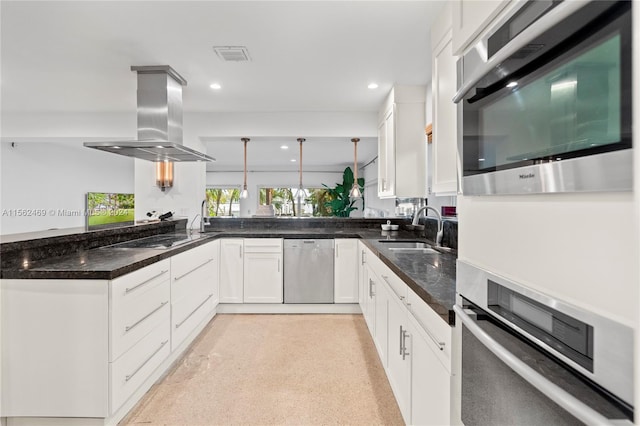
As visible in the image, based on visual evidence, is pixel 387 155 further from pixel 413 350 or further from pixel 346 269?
pixel 413 350

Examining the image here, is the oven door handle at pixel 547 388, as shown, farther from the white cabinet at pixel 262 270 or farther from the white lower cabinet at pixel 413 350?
the white cabinet at pixel 262 270

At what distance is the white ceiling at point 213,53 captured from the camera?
2098mm

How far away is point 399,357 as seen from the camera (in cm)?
178

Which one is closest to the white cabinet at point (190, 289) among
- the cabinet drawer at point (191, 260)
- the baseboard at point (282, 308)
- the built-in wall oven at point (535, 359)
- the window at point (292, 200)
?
the cabinet drawer at point (191, 260)

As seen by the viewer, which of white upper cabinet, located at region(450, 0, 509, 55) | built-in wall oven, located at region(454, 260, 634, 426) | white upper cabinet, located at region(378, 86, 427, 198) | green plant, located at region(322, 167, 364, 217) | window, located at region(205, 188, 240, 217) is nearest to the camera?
built-in wall oven, located at region(454, 260, 634, 426)

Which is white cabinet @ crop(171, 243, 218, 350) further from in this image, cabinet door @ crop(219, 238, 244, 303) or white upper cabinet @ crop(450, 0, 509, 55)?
white upper cabinet @ crop(450, 0, 509, 55)

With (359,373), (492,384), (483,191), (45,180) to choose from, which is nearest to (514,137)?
(483,191)

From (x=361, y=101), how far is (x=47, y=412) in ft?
12.3

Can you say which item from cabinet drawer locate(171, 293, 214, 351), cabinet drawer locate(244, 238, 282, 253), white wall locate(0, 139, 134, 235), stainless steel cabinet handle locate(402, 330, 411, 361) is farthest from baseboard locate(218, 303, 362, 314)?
white wall locate(0, 139, 134, 235)

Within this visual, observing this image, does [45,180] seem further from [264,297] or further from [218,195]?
[264,297]

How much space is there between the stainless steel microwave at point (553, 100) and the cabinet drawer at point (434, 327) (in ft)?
1.61

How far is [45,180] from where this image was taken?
582cm

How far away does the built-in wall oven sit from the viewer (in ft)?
1.53

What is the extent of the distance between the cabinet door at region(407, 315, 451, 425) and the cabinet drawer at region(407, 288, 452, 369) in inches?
0.9
